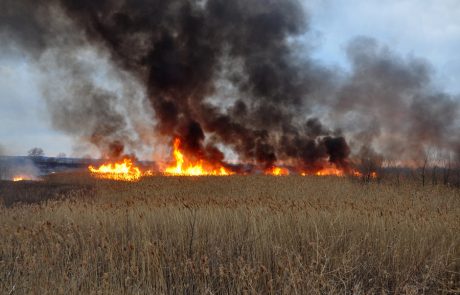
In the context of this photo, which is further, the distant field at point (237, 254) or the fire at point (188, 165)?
the fire at point (188, 165)

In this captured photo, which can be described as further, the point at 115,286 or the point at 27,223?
the point at 27,223

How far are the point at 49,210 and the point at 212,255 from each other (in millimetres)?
6775

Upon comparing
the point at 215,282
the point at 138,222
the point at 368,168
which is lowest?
the point at 215,282

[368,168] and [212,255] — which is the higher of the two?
[368,168]

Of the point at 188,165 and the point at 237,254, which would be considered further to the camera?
the point at 188,165

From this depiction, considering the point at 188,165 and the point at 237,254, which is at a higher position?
the point at 188,165

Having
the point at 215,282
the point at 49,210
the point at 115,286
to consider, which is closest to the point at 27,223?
the point at 49,210

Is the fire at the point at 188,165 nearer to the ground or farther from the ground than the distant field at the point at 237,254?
farther from the ground

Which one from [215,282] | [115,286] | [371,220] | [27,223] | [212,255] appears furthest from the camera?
[27,223]

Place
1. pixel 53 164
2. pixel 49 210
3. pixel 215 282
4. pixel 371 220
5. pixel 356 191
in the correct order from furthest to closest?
pixel 53 164
pixel 356 191
pixel 49 210
pixel 371 220
pixel 215 282

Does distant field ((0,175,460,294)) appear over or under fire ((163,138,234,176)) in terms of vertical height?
under

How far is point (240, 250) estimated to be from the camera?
7836 mm

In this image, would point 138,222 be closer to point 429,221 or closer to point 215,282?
point 215,282

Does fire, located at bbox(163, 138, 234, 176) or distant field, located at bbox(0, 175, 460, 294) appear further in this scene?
fire, located at bbox(163, 138, 234, 176)
